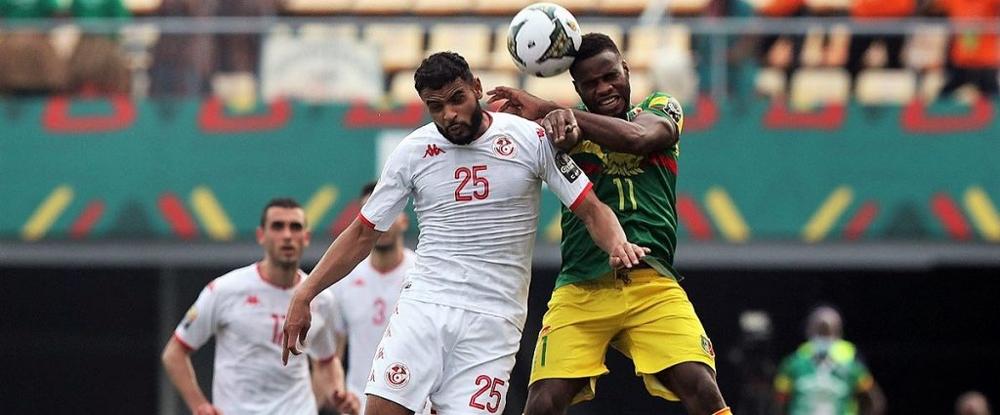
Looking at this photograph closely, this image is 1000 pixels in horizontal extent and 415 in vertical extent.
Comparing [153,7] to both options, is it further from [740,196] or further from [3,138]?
[740,196]

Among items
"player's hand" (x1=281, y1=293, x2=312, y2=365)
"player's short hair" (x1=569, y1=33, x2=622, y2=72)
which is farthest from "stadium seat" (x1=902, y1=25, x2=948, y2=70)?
"player's hand" (x1=281, y1=293, x2=312, y2=365)

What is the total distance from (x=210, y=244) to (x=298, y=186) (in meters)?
1.03

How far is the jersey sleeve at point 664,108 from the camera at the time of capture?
7.85 meters

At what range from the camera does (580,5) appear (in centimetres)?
1753

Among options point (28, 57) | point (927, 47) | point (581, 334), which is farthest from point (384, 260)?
point (927, 47)

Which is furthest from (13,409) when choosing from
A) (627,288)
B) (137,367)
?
(627,288)

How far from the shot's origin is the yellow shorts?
7828mm

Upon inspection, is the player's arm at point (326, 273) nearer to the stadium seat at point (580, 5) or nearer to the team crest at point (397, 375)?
the team crest at point (397, 375)

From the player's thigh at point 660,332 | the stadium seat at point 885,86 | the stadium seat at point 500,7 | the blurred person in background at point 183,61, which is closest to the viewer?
the player's thigh at point 660,332

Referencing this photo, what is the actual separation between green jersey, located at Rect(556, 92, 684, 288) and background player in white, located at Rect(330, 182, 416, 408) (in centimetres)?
280

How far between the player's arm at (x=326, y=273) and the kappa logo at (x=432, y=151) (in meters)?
0.39

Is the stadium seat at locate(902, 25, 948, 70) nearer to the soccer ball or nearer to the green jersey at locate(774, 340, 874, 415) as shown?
Answer: the green jersey at locate(774, 340, 874, 415)

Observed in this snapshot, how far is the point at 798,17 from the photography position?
1647 cm

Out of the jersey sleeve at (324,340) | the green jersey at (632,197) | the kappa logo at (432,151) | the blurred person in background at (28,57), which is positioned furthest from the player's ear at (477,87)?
the blurred person in background at (28,57)
